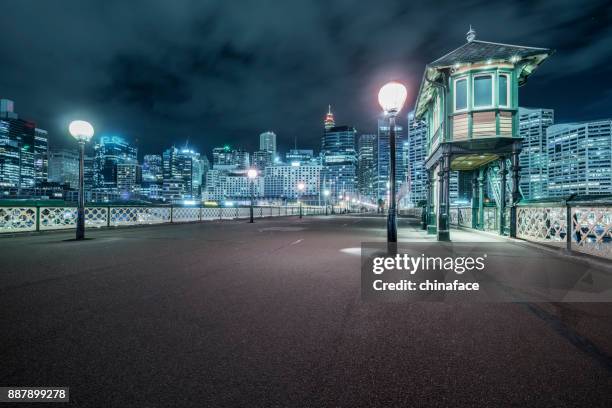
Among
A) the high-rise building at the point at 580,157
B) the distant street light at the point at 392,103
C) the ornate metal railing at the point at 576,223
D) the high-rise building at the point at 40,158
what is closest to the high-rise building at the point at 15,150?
the high-rise building at the point at 40,158

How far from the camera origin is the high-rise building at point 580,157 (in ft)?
443

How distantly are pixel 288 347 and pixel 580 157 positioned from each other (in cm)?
19204

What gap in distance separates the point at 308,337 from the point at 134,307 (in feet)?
8.33

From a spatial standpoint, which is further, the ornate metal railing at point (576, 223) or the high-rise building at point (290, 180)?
the high-rise building at point (290, 180)

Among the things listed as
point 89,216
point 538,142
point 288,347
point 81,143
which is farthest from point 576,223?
point 538,142

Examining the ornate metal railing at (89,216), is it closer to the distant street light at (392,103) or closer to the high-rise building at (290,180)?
the distant street light at (392,103)

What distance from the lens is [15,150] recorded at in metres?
164

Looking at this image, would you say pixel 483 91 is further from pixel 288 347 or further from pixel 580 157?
pixel 580 157

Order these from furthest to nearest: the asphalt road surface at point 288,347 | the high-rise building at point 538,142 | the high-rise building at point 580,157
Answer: the high-rise building at point 538,142 < the high-rise building at point 580,157 < the asphalt road surface at point 288,347

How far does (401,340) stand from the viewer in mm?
3084

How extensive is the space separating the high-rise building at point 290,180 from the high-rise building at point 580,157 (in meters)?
115

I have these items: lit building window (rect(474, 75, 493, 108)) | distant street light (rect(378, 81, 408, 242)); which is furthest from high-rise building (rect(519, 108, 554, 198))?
distant street light (rect(378, 81, 408, 242))

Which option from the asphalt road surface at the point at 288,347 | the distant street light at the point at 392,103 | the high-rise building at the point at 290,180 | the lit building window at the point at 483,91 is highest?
the high-rise building at the point at 290,180

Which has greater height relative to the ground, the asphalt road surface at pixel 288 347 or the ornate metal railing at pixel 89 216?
the ornate metal railing at pixel 89 216
